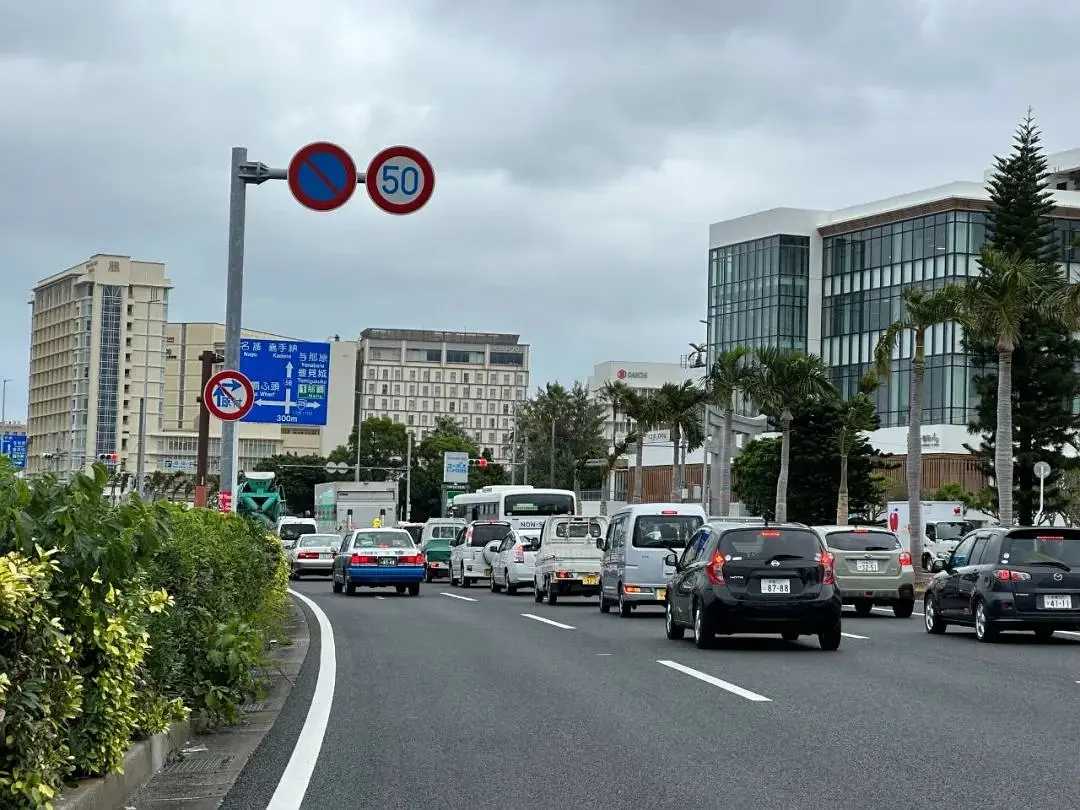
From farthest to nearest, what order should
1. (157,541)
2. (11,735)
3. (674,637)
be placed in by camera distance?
(674,637)
(157,541)
(11,735)

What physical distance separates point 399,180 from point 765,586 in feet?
21.9

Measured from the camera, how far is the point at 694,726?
36.4 ft

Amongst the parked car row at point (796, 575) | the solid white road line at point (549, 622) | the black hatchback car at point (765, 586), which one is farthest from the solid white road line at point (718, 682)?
the solid white road line at point (549, 622)

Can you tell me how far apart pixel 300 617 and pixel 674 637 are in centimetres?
804

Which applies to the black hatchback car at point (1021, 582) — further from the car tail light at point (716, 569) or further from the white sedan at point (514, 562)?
the white sedan at point (514, 562)

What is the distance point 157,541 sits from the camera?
7578 mm

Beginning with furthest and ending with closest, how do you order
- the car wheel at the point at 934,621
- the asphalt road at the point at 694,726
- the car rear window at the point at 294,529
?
the car rear window at the point at 294,529
the car wheel at the point at 934,621
the asphalt road at the point at 694,726

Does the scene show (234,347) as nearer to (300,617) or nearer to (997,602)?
(300,617)

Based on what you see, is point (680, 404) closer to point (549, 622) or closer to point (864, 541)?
point (864, 541)

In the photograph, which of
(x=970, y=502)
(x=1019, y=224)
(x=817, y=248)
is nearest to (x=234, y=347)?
(x=1019, y=224)

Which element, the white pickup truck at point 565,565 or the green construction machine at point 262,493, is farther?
the green construction machine at point 262,493

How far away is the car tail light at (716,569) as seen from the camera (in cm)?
1898

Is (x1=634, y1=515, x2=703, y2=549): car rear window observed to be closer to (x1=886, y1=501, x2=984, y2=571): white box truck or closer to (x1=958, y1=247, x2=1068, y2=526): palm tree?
(x1=958, y1=247, x2=1068, y2=526): palm tree

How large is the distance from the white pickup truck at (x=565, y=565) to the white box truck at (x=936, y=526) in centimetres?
1912
